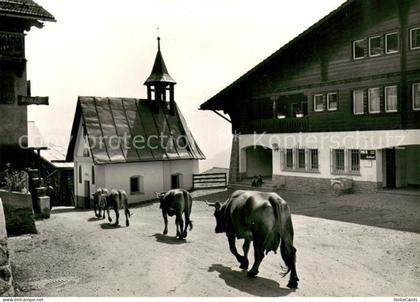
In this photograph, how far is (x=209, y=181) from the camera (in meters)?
32.3

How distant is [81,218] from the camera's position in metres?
22.4

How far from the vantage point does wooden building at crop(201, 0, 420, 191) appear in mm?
20875

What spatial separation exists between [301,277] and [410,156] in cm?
1678

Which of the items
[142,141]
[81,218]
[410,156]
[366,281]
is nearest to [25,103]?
[81,218]

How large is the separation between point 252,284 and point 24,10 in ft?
53.5

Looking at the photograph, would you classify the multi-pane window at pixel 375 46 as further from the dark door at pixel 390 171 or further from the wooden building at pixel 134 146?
the wooden building at pixel 134 146

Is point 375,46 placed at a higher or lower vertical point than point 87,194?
higher

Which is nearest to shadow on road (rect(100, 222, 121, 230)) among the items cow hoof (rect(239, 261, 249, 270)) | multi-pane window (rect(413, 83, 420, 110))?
cow hoof (rect(239, 261, 249, 270))

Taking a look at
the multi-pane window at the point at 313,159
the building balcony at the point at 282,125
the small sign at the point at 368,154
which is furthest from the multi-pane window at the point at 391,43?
the multi-pane window at the point at 313,159

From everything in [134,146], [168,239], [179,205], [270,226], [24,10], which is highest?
[24,10]

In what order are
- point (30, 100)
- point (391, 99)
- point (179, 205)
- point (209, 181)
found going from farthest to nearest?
point (209, 181), point (391, 99), point (30, 100), point (179, 205)

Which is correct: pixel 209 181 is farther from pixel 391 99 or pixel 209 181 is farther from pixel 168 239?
pixel 168 239

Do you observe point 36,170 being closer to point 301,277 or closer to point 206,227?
point 206,227

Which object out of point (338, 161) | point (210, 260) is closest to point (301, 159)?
point (338, 161)
